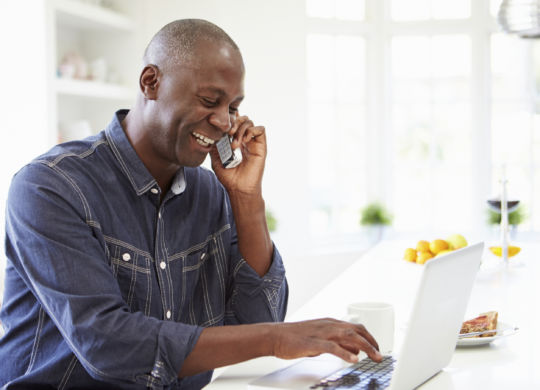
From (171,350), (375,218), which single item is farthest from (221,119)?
(375,218)

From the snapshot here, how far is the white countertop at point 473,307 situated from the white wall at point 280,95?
1708mm

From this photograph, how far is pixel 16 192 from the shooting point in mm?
1334

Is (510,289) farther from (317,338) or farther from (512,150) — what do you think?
(512,150)

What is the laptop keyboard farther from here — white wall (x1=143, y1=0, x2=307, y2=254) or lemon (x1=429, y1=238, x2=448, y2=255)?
white wall (x1=143, y1=0, x2=307, y2=254)

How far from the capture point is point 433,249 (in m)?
2.65

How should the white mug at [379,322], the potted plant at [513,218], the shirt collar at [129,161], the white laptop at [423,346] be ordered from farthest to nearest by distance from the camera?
the potted plant at [513,218] < the shirt collar at [129,161] < the white mug at [379,322] < the white laptop at [423,346]

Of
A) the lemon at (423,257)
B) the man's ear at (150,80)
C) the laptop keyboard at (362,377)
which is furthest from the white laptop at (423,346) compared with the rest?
the lemon at (423,257)

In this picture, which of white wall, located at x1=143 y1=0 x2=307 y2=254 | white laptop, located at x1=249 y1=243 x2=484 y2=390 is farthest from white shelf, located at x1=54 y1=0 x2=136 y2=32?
white laptop, located at x1=249 y1=243 x2=484 y2=390

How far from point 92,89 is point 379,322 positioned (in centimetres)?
301

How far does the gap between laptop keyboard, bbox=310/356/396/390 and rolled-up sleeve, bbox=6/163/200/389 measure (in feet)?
0.87

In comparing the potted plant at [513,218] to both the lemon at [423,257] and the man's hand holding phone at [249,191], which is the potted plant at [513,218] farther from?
the man's hand holding phone at [249,191]

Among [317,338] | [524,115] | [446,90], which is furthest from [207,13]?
[317,338]

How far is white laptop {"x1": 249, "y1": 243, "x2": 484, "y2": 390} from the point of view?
3.46ft

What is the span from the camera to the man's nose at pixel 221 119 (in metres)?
1.51
